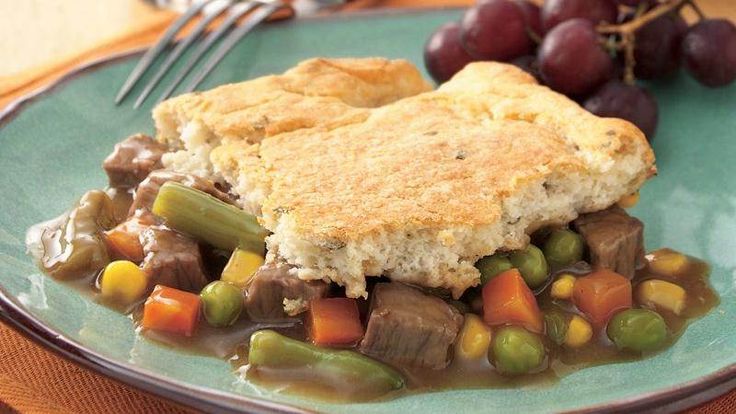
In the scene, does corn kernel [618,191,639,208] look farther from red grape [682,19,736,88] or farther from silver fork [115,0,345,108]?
silver fork [115,0,345,108]

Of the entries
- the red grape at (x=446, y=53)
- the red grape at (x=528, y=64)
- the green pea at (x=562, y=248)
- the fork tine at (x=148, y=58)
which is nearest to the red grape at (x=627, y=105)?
the red grape at (x=528, y=64)

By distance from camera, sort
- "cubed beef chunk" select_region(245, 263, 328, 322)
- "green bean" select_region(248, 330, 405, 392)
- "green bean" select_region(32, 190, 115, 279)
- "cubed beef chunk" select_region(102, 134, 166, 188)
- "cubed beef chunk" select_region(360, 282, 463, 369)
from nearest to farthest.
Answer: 1. "green bean" select_region(248, 330, 405, 392)
2. "cubed beef chunk" select_region(360, 282, 463, 369)
3. "cubed beef chunk" select_region(245, 263, 328, 322)
4. "green bean" select_region(32, 190, 115, 279)
5. "cubed beef chunk" select_region(102, 134, 166, 188)

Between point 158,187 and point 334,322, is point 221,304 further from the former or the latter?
point 158,187

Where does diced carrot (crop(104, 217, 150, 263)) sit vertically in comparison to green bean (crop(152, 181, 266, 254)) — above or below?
below

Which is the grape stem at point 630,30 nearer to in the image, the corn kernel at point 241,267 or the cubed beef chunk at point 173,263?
the corn kernel at point 241,267

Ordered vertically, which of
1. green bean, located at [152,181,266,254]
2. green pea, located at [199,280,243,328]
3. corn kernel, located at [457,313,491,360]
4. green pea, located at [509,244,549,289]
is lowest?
corn kernel, located at [457,313,491,360]

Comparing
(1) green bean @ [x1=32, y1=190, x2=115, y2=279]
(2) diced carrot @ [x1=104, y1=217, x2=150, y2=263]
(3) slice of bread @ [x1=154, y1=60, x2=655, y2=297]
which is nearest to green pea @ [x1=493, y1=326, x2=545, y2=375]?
(3) slice of bread @ [x1=154, y1=60, x2=655, y2=297]

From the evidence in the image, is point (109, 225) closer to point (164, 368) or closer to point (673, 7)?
point (164, 368)

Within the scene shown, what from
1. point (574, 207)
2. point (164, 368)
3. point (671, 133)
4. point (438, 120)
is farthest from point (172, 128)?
point (671, 133)

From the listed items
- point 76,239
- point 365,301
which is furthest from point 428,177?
point 76,239
